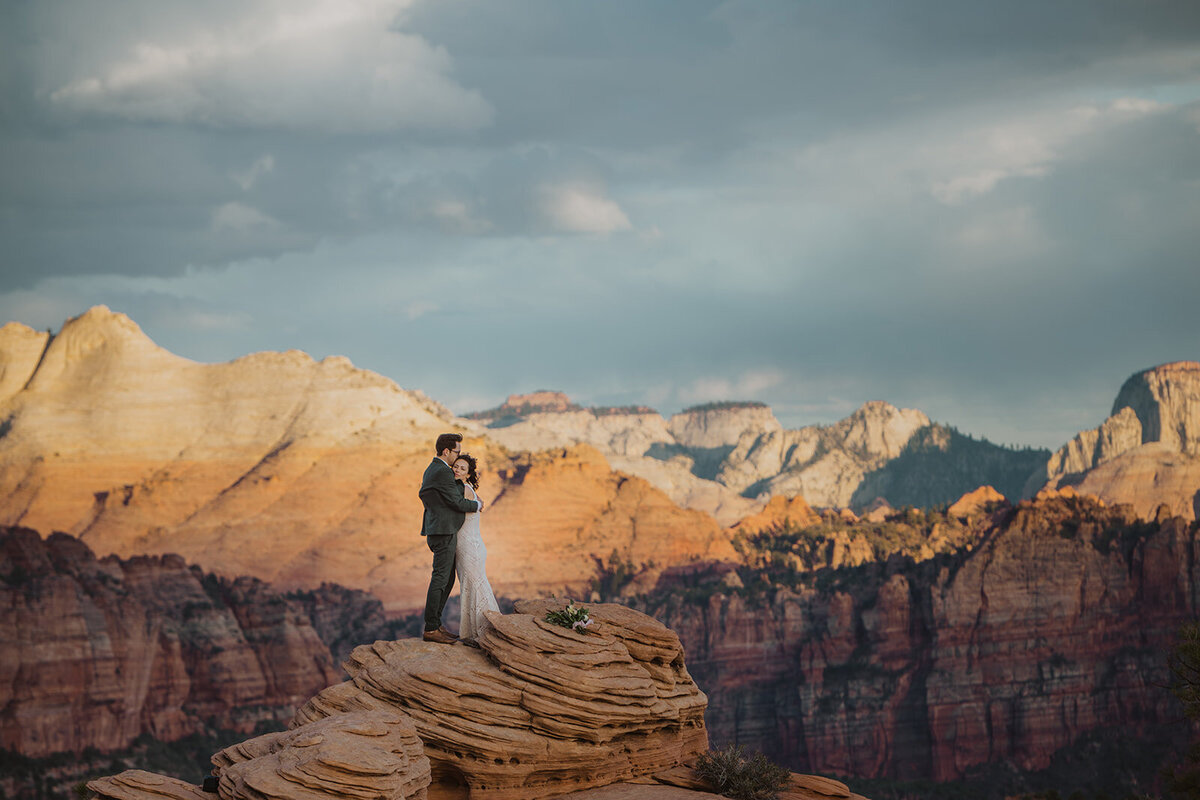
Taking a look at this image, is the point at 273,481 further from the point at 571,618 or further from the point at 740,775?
the point at 740,775

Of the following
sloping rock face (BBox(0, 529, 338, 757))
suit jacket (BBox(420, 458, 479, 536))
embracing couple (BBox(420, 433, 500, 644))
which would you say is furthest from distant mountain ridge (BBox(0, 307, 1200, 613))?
suit jacket (BBox(420, 458, 479, 536))

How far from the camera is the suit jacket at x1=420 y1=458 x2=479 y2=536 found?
27.2 m

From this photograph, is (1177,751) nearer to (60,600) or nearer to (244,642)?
(244,642)

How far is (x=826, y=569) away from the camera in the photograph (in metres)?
169

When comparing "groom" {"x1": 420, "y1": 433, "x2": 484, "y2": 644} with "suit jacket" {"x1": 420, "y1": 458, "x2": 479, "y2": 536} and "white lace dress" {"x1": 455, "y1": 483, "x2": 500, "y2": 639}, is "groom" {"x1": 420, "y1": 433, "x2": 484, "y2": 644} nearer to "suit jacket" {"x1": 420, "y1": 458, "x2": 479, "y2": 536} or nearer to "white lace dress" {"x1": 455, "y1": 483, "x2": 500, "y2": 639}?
"suit jacket" {"x1": 420, "y1": 458, "x2": 479, "y2": 536}

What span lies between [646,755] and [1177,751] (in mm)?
89167

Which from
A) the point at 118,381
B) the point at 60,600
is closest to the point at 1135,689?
the point at 60,600

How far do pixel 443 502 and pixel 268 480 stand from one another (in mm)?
152809

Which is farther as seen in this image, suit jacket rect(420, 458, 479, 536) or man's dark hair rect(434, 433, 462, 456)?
man's dark hair rect(434, 433, 462, 456)

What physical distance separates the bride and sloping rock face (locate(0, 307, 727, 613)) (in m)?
131

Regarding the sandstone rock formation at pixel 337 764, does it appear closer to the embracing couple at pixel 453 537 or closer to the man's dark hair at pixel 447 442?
the embracing couple at pixel 453 537

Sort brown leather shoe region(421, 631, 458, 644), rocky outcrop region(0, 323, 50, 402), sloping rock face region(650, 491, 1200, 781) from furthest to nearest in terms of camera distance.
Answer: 1. rocky outcrop region(0, 323, 50, 402)
2. sloping rock face region(650, 491, 1200, 781)
3. brown leather shoe region(421, 631, 458, 644)

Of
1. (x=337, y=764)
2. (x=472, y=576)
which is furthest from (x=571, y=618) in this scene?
(x=337, y=764)

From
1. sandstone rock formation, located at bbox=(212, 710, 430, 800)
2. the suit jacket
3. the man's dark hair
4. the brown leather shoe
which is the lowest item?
sandstone rock formation, located at bbox=(212, 710, 430, 800)
